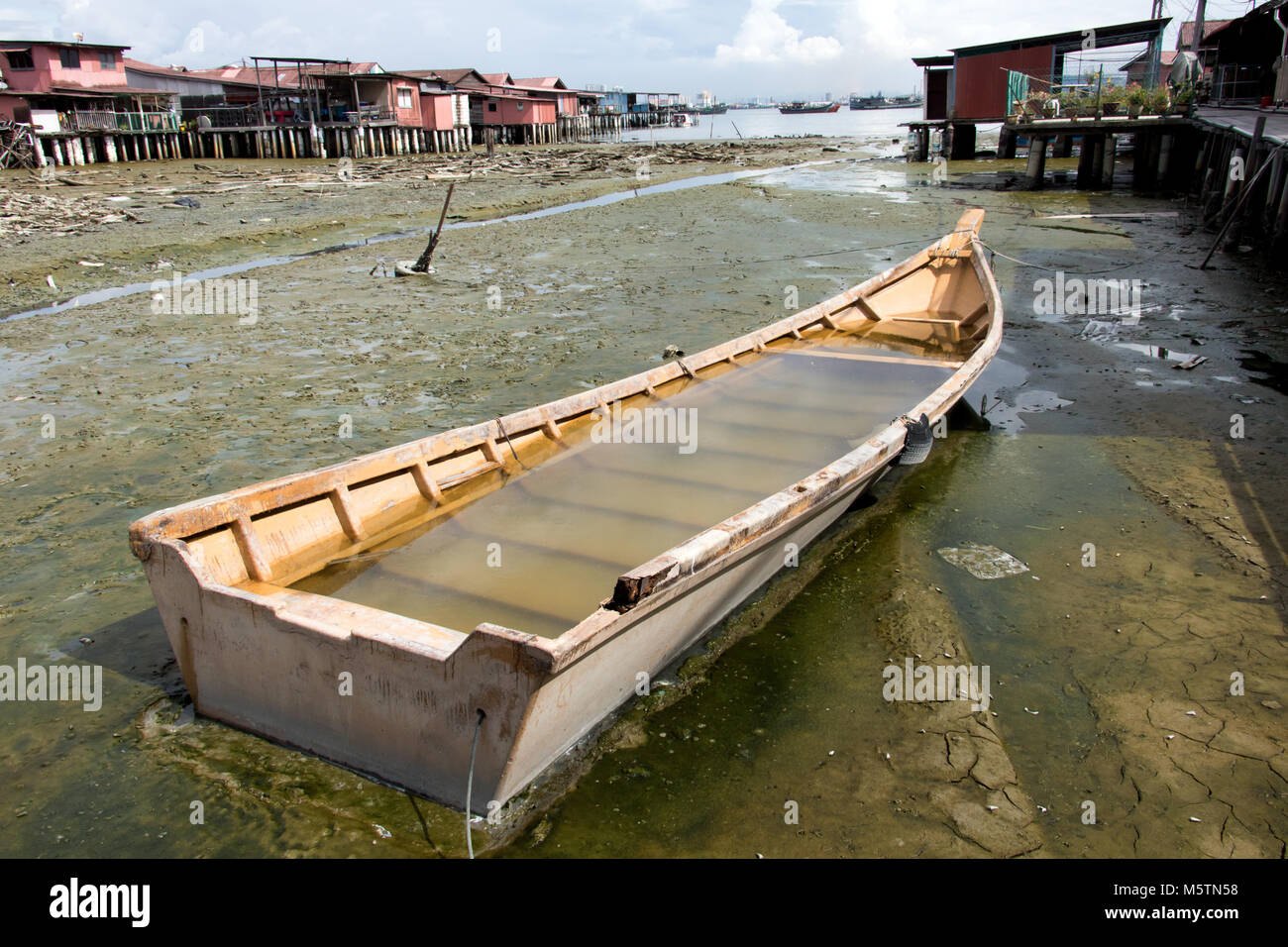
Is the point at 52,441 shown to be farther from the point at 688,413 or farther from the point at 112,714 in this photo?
the point at 688,413

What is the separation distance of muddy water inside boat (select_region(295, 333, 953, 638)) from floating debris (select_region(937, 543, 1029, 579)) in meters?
1.12

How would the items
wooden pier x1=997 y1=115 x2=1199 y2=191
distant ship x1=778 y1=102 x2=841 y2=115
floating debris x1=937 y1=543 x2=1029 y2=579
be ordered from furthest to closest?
distant ship x1=778 y1=102 x2=841 y2=115 < wooden pier x1=997 y1=115 x2=1199 y2=191 < floating debris x1=937 y1=543 x2=1029 y2=579

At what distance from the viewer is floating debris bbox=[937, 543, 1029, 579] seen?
5.52 meters

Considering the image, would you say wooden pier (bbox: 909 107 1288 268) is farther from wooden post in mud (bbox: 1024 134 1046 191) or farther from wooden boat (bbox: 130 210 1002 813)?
wooden boat (bbox: 130 210 1002 813)

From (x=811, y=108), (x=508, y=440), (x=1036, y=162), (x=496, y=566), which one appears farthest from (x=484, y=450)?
(x=811, y=108)

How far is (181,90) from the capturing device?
47000 mm

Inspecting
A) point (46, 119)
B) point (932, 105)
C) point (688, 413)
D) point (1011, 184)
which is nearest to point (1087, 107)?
point (1011, 184)

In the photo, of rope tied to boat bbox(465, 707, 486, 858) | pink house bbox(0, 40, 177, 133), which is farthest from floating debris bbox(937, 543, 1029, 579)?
pink house bbox(0, 40, 177, 133)

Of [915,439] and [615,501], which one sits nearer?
[615,501]

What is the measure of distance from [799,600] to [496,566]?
189 cm

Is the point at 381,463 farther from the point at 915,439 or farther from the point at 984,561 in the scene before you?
the point at 984,561

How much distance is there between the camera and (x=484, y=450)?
5848mm

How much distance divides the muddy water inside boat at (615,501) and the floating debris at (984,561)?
1.12m

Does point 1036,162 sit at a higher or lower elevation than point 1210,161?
higher
